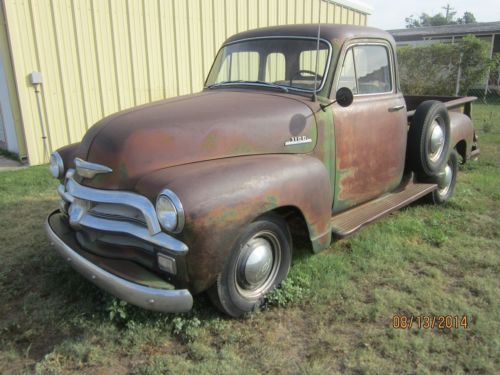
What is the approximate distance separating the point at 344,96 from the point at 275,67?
0.82 meters

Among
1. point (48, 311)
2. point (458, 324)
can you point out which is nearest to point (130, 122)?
point (48, 311)

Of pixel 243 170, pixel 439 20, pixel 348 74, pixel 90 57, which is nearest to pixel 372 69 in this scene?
pixel 348 74

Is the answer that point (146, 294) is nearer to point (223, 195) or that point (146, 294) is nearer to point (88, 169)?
point (223, 195)

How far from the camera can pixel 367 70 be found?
3.90m

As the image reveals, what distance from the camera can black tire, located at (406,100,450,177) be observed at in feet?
14.1

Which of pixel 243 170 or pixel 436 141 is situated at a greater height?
pixel 243 170

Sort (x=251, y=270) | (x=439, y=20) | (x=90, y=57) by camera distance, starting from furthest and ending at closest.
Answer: (x=439, y=20), (x=90, y=57), (x=251, y=270)

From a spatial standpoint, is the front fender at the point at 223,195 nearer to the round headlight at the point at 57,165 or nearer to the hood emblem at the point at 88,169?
the hood emblem at the point at 88,169

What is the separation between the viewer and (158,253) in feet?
8.02

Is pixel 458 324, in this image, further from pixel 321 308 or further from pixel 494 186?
pixel 494 186

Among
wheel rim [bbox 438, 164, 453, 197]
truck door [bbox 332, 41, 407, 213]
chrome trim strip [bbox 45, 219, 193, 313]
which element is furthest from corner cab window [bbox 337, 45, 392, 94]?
chrome trim strip [bbox 45, 219, 193, 313]

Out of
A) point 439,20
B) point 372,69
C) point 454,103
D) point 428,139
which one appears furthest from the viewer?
point 439,20

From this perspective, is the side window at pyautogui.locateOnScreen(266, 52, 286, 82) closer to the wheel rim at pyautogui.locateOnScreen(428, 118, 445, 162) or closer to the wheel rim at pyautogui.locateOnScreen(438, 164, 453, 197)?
the wheel rim at pyautogui.locateOnScreen(428, 118, 445, 162)

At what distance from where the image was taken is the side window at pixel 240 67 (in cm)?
390
